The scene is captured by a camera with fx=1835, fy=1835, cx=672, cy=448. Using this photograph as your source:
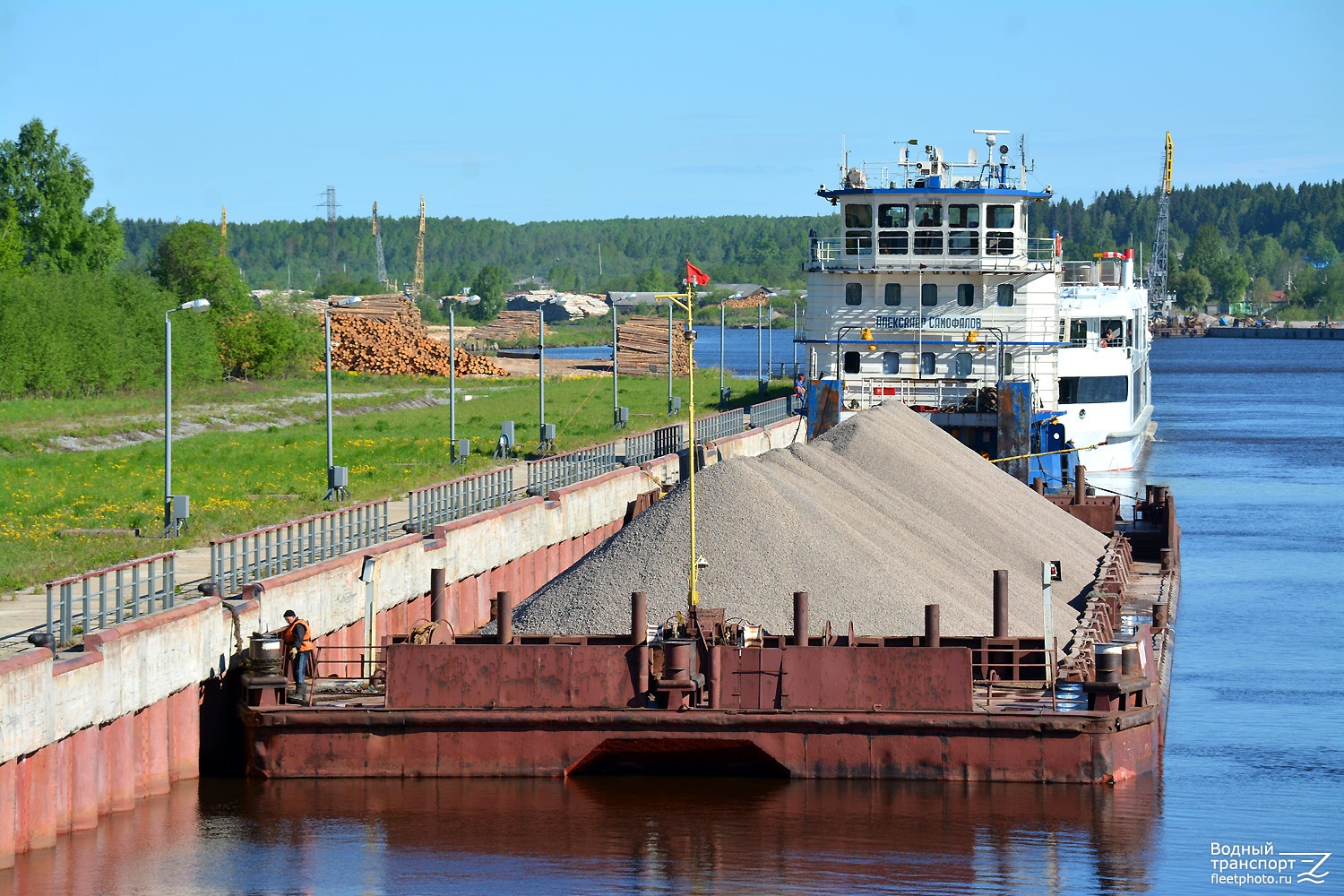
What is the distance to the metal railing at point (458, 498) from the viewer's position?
31.8 meters

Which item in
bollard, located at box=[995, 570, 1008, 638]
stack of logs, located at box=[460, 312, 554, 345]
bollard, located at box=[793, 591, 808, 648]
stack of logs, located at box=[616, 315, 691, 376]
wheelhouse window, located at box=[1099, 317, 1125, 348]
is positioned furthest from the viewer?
stack of logs, located at box=[460, 312, 554, 345]

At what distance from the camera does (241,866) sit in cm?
1889

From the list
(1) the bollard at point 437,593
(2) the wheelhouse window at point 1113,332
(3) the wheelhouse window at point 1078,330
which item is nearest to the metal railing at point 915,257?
(3) the wheelhouse window at point 1078,330

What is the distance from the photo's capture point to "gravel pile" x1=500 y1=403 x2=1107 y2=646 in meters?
24.4

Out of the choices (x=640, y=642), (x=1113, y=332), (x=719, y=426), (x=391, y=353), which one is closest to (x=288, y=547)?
(x=640, y=642)

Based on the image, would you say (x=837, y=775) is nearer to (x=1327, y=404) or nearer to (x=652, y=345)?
(x=652, y=345)

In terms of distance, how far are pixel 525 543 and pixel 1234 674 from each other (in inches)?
503

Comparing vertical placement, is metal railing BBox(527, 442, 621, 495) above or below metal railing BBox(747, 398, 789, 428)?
below

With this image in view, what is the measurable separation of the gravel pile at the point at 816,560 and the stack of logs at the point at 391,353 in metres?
62.5

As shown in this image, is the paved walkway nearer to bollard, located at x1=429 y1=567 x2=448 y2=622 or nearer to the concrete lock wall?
the concrete lock wall

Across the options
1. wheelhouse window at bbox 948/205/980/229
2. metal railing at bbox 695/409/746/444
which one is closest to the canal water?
metal railing at bbox 695/409/746/444

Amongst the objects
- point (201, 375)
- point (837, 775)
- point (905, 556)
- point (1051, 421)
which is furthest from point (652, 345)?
point (837, 775)

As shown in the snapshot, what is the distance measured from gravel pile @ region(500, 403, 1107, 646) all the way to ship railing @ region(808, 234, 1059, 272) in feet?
67.0

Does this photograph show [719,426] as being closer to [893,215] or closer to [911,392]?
[911,392]
